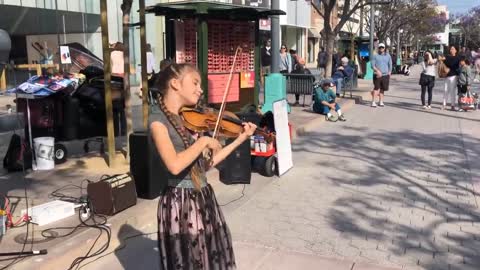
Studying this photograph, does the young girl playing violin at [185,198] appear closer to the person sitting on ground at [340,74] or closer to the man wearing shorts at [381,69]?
the man wearing shorts at [381,69]

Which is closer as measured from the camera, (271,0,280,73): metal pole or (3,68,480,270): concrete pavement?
(3,68,480,270): concrete pavement

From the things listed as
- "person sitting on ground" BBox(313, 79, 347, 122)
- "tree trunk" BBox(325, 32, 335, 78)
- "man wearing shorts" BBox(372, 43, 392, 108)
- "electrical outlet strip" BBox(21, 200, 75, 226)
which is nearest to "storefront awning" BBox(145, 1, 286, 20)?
"electrical outlet strip" BBox(21, 200, 75, 226)

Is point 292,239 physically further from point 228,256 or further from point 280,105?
point 280,105

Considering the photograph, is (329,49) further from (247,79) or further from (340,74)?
(247,79)

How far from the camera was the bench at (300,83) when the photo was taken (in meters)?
14.2

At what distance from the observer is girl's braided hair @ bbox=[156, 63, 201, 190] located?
2.70 m

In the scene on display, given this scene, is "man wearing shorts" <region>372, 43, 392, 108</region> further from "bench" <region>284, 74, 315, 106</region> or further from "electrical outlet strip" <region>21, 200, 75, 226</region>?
"electrical outlet strip" <region>21, 200, 75, 226</region>

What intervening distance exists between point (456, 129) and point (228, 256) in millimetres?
9724

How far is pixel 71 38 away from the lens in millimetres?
21734

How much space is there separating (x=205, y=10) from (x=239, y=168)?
267 cm

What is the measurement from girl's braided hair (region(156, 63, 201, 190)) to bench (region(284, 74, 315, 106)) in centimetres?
1166

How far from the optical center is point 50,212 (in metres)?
5.00

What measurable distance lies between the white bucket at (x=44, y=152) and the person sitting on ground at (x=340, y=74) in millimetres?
11457

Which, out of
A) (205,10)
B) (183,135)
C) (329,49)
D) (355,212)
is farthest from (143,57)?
(329,49)
